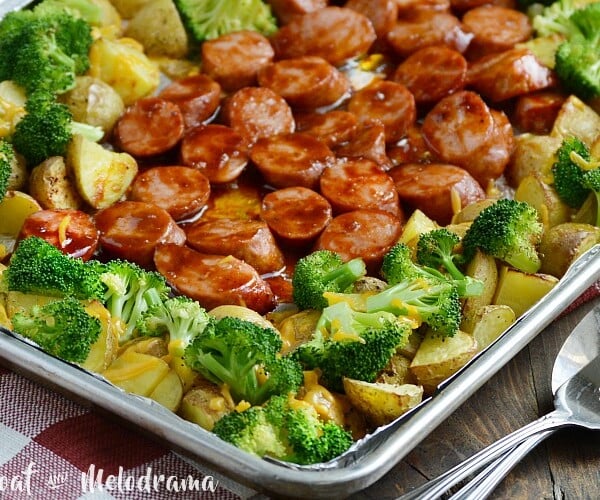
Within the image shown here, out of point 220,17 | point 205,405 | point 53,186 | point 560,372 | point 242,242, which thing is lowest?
point 560,372

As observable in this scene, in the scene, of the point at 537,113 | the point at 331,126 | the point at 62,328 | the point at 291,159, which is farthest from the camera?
the point at 537,113

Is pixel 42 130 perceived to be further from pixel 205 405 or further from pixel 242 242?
pixel 205 405

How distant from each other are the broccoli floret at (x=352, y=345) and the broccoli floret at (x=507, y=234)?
53 centimetres

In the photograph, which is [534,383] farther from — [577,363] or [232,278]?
[232,278]

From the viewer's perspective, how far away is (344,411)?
286cm

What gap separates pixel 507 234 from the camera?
3.29 meters

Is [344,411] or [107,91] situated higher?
[107,91]

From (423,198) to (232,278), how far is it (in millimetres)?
905

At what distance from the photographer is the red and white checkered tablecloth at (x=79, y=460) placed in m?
2.76

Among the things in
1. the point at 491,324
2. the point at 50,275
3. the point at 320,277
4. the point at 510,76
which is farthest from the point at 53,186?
the point at 510,76

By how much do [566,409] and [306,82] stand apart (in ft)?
6.46

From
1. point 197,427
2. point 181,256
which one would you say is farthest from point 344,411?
point 181,256

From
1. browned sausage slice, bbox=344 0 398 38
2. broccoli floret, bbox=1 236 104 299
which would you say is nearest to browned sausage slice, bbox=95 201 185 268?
broccoli floret, bbox=1 236 104 299

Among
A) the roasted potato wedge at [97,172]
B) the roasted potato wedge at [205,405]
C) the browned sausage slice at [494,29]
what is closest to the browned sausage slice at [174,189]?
the roasted potato wedge at [97,172]
